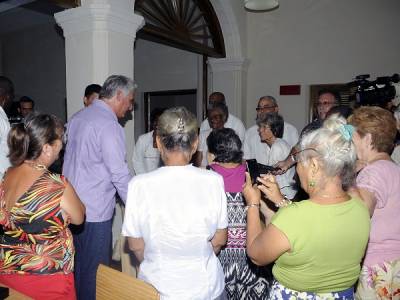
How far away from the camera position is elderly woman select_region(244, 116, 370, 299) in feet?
4.00

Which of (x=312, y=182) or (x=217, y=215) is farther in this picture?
(x=217, y=215)

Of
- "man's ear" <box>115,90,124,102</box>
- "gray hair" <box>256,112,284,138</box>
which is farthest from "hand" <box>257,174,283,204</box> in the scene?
"gray hair" <box>256,112,284,138</box>

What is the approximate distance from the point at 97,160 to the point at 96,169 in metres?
0.06

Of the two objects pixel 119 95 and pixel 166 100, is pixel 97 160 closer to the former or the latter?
pixel 119 95

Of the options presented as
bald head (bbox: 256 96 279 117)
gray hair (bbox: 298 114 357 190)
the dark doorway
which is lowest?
gray hair (bbox: 298 114 357 190)

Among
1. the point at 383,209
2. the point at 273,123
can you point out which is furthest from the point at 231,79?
the point at 383,209

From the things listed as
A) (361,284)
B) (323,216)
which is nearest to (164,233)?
(323,216)

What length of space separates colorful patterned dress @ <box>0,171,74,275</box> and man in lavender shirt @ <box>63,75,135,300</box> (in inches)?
24.0

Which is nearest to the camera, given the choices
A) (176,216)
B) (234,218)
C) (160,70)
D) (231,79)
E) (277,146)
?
(176,216)

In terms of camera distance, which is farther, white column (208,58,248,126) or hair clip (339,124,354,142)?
white column (208,58,248,126)

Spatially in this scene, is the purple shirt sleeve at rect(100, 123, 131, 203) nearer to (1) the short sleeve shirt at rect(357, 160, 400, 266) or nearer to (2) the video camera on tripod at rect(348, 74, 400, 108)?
(1) the short sleeve shirt at rect(357, 160, 400, 266)

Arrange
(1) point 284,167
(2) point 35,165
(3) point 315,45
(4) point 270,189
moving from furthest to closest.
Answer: (3) point 315,45
(1) point 284,167
(2) point 35,165
(4) point 270,189

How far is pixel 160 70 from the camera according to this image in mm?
6895

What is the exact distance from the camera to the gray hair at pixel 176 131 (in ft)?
Answer: 4.72
